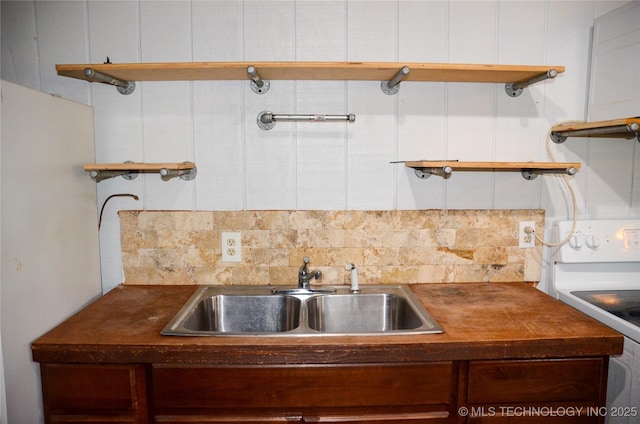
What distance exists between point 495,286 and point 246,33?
1536mm

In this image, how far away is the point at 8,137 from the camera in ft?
3.65

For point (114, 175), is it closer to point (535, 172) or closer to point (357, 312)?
point (357, 312)

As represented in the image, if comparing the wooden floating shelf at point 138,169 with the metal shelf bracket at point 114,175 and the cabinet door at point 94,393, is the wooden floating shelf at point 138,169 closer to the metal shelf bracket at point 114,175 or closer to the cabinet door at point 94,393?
the metal shelf bracket at point 114,175

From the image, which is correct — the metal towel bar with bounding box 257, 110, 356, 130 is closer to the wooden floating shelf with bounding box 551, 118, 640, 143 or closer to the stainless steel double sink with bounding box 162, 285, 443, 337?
the stainless steel double sink with bounding box 162, 285, 443, 337

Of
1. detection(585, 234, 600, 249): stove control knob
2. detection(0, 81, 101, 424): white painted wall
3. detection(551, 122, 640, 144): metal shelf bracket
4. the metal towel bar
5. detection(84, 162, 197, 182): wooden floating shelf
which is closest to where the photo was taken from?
detection(0, 81, 101, 424): white painted wall

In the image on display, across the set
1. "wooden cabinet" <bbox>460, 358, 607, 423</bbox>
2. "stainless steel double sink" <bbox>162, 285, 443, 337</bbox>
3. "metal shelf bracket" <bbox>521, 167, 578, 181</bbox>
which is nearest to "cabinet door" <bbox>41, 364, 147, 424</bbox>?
"stainless steel double sink" <bbox>162, 285, 443, 337</bbox>

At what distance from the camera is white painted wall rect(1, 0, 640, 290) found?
5.30 ft

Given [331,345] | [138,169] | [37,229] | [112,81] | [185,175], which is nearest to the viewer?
[331,345]

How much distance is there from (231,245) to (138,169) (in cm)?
48

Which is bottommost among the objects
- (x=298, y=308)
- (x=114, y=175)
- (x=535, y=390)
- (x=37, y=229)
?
(x=535, y=390)

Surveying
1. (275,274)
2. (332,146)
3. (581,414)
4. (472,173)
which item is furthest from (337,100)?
(581,414)

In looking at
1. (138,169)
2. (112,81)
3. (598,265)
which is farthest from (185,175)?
(598,265)

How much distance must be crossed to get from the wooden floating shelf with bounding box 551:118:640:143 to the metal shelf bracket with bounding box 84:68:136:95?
1.84 metres

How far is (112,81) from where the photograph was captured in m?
1.55
